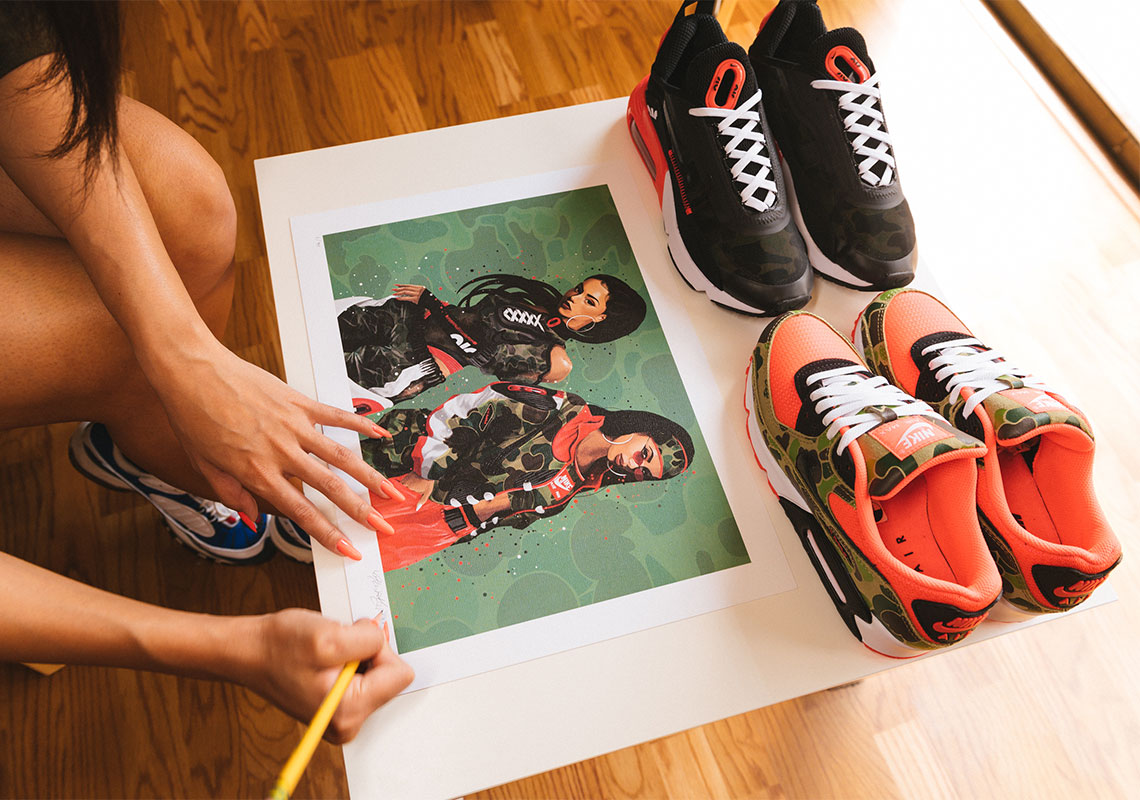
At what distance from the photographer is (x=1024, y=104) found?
1.17 metres

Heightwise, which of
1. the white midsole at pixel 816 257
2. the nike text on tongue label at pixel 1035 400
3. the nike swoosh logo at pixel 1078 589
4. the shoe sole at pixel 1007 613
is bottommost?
the shoe sole at pixel 1007 613

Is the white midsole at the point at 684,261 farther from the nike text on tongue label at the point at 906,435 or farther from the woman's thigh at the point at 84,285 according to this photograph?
the woman's thigh at the point at 84,285

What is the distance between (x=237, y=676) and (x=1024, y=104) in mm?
1353

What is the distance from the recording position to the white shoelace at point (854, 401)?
56 cm

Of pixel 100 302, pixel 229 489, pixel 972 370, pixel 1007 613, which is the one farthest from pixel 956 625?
pixel 100 302

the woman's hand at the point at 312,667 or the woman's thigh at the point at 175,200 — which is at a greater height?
the woman's thigh at the point at 175,200

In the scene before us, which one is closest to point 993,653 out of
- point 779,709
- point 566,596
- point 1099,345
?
point 779,709

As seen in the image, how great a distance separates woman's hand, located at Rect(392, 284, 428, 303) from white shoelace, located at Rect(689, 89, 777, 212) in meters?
0.31

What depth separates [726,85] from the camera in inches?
26.2

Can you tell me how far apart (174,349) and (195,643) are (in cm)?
22

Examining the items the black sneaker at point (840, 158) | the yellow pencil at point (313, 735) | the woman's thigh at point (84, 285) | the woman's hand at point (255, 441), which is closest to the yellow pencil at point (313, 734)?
the yellow pencil at point (313, 735)

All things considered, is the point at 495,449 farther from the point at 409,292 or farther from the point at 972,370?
the point at 972,370

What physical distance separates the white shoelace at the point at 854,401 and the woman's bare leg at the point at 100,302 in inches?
22.2

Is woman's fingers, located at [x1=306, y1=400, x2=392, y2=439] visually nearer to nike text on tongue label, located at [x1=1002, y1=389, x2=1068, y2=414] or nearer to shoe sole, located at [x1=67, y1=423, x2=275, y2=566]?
shoe sole, located at [x1=67, y1=423, x2=275, y2=566]
